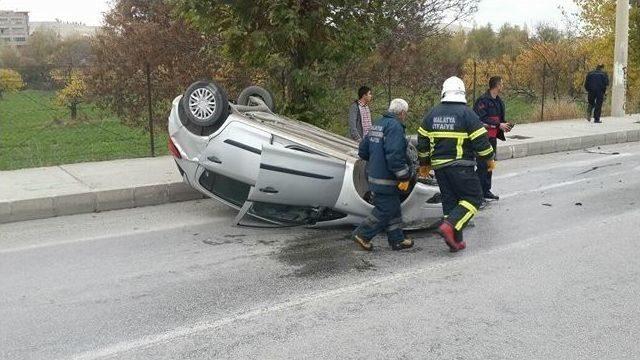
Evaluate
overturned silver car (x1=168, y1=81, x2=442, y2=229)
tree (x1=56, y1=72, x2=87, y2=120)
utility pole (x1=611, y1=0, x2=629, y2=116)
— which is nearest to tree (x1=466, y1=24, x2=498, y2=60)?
utility pole (x1=611, y1=0, x2=629, y2=116)

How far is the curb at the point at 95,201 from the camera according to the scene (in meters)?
7.65

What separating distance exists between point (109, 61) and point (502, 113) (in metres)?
8.98

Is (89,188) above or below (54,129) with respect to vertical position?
below

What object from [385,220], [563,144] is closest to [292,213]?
[385,220]

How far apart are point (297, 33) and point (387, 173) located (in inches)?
163

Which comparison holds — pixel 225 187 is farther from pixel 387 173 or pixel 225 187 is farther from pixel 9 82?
pixel 9 82

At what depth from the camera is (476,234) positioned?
22.6 ft

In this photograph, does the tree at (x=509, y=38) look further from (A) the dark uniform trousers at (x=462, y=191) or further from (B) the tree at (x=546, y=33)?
(A) the dark uniform trousers at (x=462, y=191)

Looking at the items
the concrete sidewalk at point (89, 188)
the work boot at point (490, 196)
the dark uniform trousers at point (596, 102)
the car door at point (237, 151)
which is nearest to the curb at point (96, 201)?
the concrete sidewalk at point (89, 188)

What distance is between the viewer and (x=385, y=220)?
6.18m

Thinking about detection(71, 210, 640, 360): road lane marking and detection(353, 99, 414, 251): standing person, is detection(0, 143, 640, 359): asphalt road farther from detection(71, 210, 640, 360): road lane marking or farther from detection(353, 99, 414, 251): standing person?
detection(353, 99, 414, 251): standing person

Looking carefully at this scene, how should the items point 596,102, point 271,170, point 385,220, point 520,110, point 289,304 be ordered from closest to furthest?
point 289,304
point 385,220
point 271,170
point 596,102
point 520,110

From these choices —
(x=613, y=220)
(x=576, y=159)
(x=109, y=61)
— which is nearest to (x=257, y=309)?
(x=613, y=220)

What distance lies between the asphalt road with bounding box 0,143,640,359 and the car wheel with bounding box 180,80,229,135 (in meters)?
1.15
